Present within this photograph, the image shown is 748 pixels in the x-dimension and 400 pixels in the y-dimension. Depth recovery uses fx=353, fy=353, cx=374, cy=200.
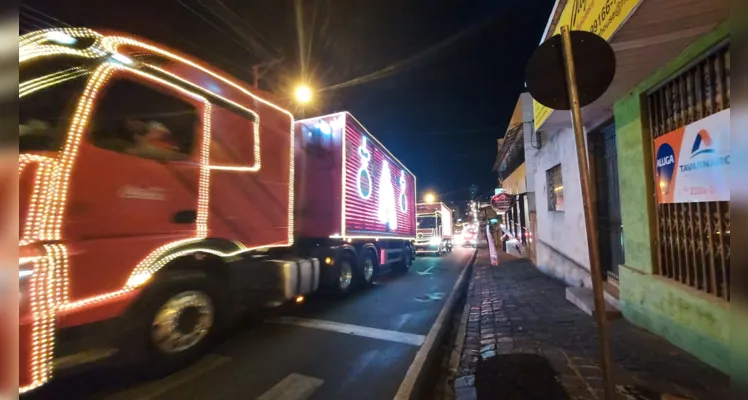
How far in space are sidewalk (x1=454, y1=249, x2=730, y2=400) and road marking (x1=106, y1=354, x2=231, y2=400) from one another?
105 inches

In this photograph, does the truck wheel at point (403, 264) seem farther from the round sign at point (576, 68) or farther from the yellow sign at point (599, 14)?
the round sign at point (576, 68)

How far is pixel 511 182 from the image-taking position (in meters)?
22.8

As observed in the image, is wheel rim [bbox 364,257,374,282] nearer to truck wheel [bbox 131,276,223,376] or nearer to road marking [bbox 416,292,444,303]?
road marking [bbox 416,292,444,303]

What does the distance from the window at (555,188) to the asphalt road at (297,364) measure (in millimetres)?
4814

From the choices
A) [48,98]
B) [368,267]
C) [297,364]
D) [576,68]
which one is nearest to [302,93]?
[368,267]

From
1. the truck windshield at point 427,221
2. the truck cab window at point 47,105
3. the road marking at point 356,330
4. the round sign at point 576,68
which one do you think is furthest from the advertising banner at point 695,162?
the truck windshield at point 427,221

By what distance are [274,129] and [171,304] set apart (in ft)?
9.15

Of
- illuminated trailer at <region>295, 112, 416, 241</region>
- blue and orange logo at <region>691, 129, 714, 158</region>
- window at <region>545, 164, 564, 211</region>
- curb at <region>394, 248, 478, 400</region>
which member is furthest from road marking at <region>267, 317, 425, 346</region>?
window at <region>545, 164, 564, 211</region>

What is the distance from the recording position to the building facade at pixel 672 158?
3363mm

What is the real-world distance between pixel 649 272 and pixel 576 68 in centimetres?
370

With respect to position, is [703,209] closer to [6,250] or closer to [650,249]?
[650,249]

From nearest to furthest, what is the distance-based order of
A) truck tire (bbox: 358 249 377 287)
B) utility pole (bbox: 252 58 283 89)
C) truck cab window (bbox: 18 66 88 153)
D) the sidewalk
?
1. truck cab window (bbox: 18 66 88 153)
2. the sidewalk
3. truck tire (bbox: 358 249 377 287)
4. utility pole (bbox: 252 58 283 89)

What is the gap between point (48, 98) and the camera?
2748mm

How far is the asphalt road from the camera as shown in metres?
3.34
